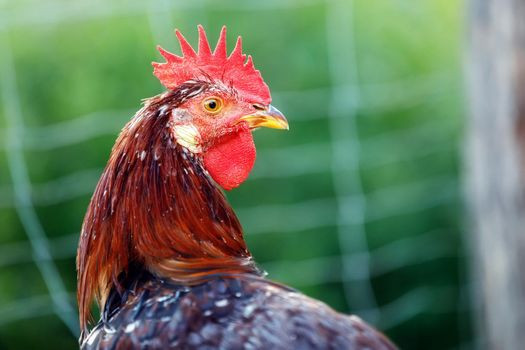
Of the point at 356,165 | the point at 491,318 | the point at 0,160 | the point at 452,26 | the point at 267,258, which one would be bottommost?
the point at 491,318

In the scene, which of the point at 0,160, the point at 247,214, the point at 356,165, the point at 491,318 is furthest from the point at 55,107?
the point at 491,318

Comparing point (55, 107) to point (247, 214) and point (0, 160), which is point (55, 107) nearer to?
point (0, 160)

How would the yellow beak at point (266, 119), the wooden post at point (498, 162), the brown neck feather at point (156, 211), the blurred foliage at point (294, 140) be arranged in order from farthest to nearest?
the blurred foliage at point (294, 140), the wooden post at point (498, 162), the yellow beak at point (266, 119), the brown neck feather at point (156, 211)

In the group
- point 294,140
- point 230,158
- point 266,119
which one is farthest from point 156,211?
point 294,140

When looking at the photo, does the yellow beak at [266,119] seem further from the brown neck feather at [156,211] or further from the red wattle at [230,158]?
the brown neck feather at [156,211]

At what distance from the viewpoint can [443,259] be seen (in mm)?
4332

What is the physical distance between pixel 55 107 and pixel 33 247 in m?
0.59

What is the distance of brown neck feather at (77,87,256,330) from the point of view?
216 cm

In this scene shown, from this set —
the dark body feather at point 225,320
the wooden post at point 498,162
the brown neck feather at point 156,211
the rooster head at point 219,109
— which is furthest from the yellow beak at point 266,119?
the wooden post at point 498,162

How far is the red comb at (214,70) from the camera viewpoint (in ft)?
7.49

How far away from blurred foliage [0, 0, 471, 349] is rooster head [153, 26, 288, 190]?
5.24 feet

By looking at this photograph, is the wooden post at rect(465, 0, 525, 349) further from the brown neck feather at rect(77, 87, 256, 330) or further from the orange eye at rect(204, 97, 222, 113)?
the brown neck feather at rect(77, 87, 256, 330)

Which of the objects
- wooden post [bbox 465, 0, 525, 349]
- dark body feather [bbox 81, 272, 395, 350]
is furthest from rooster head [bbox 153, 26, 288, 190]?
wooden post [bbox 465, 0, 525, 349]

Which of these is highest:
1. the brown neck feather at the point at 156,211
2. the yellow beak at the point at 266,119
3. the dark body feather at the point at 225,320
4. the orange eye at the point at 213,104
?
the orange eye at the point at 213,104
